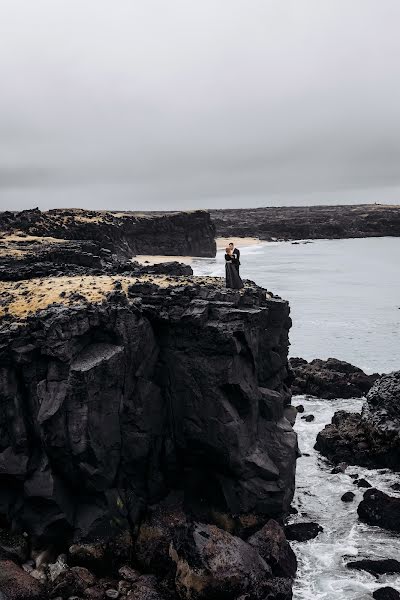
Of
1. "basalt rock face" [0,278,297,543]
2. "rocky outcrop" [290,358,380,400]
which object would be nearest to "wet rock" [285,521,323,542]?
"basalt rock face" [0,278,297,543]

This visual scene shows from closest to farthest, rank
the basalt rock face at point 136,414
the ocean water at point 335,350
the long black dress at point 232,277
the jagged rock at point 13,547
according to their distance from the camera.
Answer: the jagged rock at point 13,547 < the basalt rock face at point 136,414 < the ocean water at point 335,350 < the long black dress at point 232,277

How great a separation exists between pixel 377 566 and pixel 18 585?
41.1ft

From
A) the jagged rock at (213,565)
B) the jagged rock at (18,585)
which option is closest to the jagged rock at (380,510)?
the jagged rock at (213,565)

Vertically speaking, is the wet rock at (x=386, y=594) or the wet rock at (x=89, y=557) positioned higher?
the wet rock at (x=89, y=557)

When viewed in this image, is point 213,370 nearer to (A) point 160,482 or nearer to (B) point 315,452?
(A) point 160,482

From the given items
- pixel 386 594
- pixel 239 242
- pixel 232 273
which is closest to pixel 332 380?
pixel 232 273

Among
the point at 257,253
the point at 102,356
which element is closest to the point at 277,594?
the point at 102,356

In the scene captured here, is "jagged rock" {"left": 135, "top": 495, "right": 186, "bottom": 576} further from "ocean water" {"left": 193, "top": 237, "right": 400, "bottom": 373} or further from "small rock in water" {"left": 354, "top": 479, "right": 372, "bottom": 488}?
"ocean water" {"left": 193, "top": 237, "right": 400, "bottom": 373}

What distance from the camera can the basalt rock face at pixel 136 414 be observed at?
1997cm

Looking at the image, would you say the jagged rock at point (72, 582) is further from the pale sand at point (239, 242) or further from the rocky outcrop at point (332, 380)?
the pale sand at point (239, 242)

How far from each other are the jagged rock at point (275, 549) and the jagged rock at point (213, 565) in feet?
2.75

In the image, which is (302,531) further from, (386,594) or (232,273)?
(232,273)

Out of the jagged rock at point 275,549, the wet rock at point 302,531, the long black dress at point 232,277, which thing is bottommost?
the wet rock at point 302,531

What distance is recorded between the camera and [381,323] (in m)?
55.5
